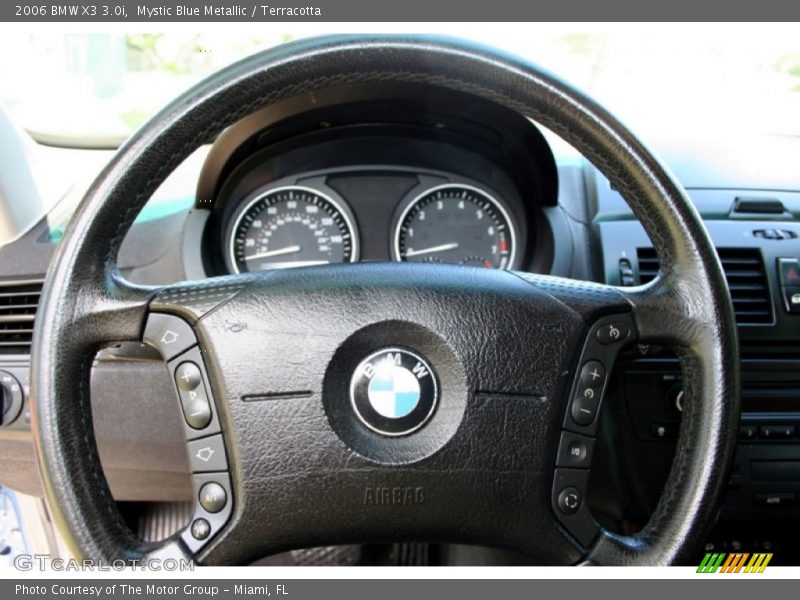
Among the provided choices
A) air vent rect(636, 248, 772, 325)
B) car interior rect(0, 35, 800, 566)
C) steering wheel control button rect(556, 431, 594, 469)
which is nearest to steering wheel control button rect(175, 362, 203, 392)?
car interior rect(0, 35, 800, 566)

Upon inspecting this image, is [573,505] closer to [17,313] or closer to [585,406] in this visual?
[585,406]

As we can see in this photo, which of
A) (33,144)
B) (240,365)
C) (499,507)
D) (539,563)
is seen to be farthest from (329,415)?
(33,144)

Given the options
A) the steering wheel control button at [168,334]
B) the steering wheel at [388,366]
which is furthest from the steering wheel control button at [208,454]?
the steering wheel control button at [168,334]

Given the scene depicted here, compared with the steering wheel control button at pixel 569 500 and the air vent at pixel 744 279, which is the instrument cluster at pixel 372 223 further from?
the steering wheel control button at pixel 569 500

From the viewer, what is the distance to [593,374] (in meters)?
1.14

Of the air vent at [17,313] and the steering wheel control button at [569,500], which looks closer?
A: the steering wheel control button at [569,500]

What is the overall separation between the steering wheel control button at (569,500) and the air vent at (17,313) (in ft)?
3.72

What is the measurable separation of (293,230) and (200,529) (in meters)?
0.95

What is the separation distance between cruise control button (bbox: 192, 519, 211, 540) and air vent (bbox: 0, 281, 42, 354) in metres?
0.78

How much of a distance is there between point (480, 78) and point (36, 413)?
2.35 feet

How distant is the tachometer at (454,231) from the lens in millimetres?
1913

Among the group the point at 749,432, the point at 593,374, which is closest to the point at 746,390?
the point at 749,432

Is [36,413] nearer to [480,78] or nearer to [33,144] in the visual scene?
[480,78]

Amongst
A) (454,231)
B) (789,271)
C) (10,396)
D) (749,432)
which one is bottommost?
(749,432)
